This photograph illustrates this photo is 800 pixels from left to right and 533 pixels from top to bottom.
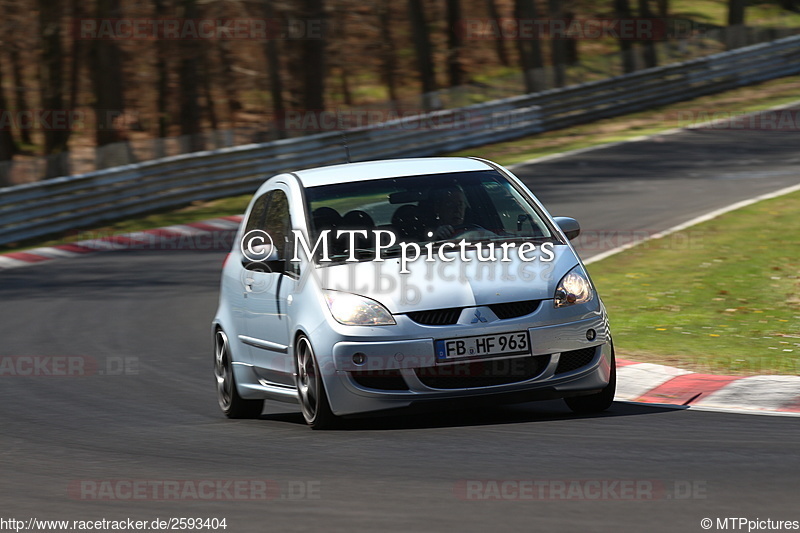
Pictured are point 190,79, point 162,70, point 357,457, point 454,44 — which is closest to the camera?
point 357,457

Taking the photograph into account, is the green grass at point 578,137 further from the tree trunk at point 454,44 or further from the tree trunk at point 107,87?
the tree trunk at point 454,44

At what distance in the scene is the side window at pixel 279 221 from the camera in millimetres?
8297

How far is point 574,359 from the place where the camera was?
7391mm

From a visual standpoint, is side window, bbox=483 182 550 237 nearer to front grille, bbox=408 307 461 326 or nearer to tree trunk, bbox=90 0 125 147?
front grille, bbox=408 307 461 326

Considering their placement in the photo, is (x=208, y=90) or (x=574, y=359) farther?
(x=208, y=90)

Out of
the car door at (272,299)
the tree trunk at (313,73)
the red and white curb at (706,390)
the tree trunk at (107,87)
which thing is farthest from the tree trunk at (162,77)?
the red and white curb at (706,390)

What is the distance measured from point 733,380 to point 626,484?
3030 millimetres

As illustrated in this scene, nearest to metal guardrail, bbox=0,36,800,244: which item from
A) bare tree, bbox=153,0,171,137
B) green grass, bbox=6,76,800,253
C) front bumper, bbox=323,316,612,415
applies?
green grass, bbox=6,76,800,253

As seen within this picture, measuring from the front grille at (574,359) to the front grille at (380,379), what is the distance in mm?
893

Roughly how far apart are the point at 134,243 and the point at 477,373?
13677 millimetres

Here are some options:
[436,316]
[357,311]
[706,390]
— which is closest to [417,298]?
[436,316]

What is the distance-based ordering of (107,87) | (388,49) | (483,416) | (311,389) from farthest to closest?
(388,49) → (107,87) → (483,416) → (311,389)

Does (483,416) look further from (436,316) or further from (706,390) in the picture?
(706,390)

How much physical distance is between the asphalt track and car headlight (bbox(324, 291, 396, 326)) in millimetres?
633
